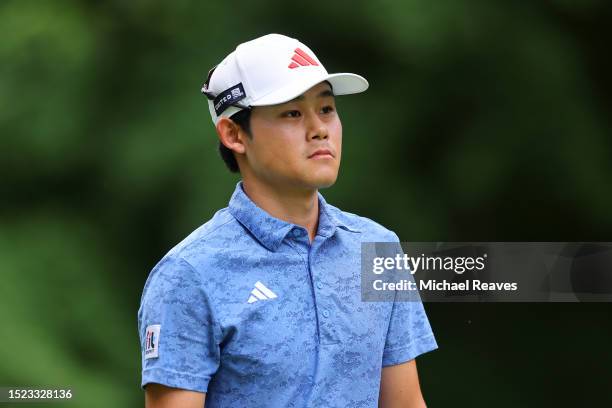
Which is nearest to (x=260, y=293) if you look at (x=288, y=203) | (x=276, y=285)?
(x=276, y=285)

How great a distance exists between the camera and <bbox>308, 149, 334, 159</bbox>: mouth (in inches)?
68.8

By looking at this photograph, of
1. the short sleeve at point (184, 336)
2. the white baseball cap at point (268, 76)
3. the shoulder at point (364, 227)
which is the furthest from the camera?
the shoulder at point (364, 227)

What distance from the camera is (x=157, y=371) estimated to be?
1.64 meters

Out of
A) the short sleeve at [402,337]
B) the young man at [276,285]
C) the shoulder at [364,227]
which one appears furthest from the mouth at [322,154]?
the short sleeve at [402,337]

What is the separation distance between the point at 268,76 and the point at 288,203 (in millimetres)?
185

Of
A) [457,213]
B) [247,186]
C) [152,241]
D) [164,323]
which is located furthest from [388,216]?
[164,323]

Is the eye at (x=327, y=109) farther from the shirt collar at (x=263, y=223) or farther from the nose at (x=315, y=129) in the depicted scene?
the shirt collar at (x=263, y=223)

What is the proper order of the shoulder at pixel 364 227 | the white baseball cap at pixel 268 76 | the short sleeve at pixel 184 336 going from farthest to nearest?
the shoulder at pixel 364 227
the white baseball cap at pixel 268 76
the short sleeve at pixel 184 336

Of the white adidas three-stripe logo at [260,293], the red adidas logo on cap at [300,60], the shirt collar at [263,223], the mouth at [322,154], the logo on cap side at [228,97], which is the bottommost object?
the white adidas three-stripe logo at [260,293]

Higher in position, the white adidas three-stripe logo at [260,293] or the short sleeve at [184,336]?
the white adidas three-stripe logo at [260,293]

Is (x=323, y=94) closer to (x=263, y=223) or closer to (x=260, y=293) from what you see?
(x=263, y=223)

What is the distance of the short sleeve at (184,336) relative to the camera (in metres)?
1.63

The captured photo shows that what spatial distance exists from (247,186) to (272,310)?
0.75 feet

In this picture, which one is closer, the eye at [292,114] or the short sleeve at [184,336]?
the short sleeve at [184,336]
